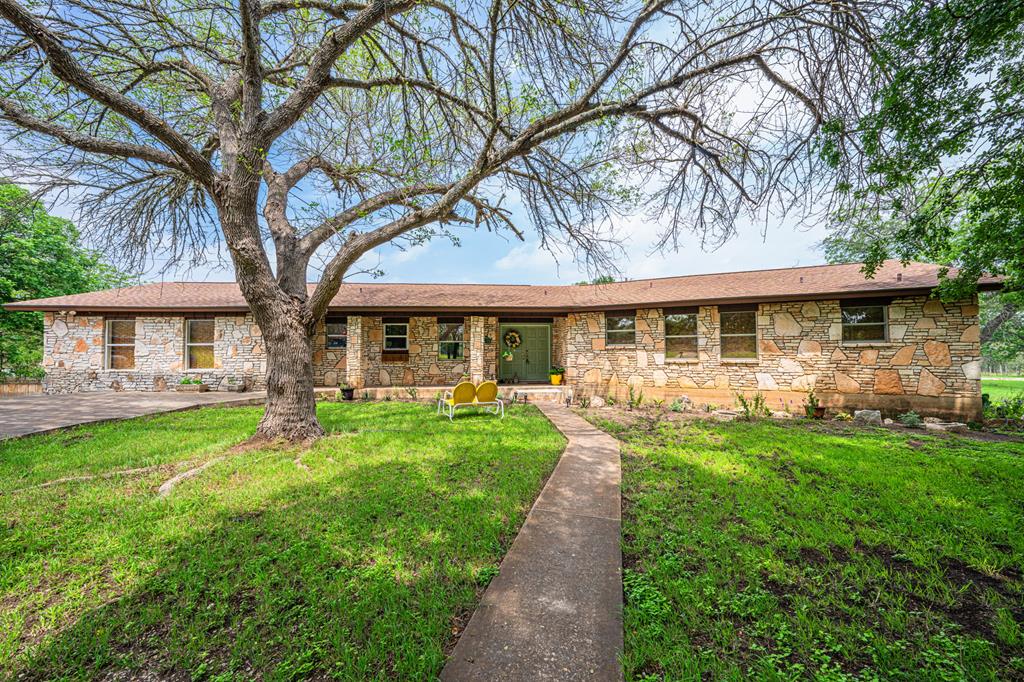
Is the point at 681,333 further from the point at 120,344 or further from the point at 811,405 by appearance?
the point at 120,344

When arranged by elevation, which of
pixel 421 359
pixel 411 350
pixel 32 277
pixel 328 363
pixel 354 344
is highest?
pixel 32 277

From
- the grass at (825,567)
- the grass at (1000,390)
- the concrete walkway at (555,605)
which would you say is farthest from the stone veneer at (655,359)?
the concrete walkway at (555,605)

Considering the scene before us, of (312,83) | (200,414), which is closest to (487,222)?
(312,83)

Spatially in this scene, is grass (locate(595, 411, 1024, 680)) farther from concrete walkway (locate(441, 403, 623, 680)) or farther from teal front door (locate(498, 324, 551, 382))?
teal front door (locate(498, 324, 551, 382))

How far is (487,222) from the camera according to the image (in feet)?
25.8

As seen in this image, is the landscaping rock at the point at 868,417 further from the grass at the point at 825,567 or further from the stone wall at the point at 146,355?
the stone wall at the point at 146,355

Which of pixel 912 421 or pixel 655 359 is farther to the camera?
pixel 655 359

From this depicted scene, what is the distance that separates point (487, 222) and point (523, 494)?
231 inches

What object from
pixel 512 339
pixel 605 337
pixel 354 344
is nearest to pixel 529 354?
pixel 512 339

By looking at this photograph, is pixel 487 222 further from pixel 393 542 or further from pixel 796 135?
pixel 393 542

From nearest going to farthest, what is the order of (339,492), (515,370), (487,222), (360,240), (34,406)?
(339,492), (360,240), (487,222), (34,406), (515,370)

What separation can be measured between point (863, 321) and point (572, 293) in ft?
27.3

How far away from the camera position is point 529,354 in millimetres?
14234

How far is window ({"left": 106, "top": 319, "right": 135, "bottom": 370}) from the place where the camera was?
12.2 metres
